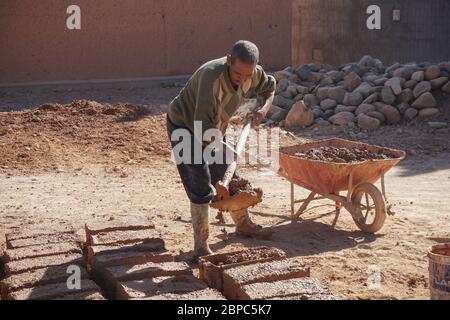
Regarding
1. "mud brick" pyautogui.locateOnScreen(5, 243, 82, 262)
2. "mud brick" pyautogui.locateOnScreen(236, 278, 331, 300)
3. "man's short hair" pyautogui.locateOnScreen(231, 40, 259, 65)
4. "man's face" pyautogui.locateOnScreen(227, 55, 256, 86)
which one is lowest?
"mud brick" pyautogui.locateOnScreen(5, 243, 82, 262)

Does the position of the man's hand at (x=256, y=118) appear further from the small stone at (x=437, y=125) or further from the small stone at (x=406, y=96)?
the small stone at (x=406, y=96)

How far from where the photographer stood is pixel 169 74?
55.9ft

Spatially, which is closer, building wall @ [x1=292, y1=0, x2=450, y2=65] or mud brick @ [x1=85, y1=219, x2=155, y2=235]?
mud brick @ [x1=85, y1=219, x2=155, y2=235]

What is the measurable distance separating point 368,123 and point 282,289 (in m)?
7.16

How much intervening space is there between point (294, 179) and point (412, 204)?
1.43m

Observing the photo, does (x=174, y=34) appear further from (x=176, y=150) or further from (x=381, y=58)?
(x=176, y=150)

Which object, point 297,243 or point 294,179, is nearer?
point 297,243

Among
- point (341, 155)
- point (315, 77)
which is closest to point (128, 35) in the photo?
point (315, 77)

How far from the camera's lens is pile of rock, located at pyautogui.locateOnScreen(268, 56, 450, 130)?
1162 centimetres

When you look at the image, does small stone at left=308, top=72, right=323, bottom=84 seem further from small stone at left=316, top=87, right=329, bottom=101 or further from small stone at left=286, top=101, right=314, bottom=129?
small stone at left=286, top=101, right=314, bottom=129

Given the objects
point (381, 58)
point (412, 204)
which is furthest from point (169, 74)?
point (412, 204)

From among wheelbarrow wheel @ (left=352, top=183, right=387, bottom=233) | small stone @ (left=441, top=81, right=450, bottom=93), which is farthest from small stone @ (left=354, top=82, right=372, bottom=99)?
wheelbarrow wheel @ (left=352, top=183, right=387, bottom=233)

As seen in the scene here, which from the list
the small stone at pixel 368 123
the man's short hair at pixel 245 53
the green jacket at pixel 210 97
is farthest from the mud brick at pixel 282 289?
the small stone at pixel 368 123

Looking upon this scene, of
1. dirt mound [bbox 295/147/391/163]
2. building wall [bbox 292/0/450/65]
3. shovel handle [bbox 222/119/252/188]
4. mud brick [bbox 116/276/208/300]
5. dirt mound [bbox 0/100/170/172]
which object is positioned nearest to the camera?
mud brick [bbox 116/276/208/300]
